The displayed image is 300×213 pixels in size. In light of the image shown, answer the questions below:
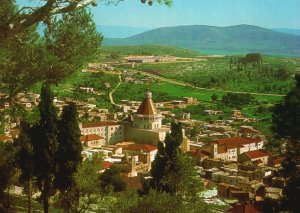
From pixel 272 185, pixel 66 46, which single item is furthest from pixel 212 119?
pixel 66 46

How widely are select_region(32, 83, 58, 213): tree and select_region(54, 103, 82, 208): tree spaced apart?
10.5 inches

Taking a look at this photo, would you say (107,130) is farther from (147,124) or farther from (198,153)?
(198,153)

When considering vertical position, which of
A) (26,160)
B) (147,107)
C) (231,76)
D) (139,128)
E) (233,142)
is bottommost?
(233,142)

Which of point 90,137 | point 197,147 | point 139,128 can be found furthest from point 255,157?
point 90,137

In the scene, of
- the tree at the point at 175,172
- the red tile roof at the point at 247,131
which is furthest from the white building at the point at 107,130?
the tree at the point at 175,172

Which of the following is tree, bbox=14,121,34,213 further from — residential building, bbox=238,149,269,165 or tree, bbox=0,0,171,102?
residential building, bbox=238,149,269,165

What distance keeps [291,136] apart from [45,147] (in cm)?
904

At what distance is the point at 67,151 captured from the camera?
19.0 m

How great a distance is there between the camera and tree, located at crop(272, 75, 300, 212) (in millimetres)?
13547

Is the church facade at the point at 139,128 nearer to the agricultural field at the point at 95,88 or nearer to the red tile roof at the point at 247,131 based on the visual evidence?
the red tile roof at the point at 247,131

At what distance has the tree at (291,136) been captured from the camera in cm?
1355

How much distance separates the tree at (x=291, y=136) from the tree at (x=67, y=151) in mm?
7494

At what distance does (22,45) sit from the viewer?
10672mm

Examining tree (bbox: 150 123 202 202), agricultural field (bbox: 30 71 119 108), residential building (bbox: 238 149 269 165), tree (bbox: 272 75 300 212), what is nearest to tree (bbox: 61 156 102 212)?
tree (bbox: 150 123 202 202)
